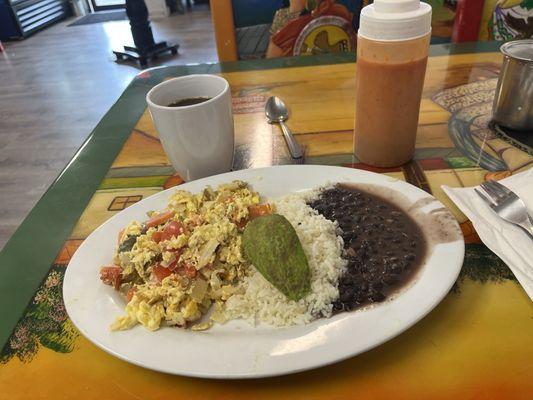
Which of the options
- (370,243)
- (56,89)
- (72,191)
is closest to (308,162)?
(370,243)

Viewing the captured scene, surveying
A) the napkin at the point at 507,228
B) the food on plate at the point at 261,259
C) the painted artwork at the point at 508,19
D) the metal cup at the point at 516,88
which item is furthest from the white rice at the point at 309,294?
the painted artwork at the point at 508,19

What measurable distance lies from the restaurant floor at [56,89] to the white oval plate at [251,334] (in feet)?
6.04

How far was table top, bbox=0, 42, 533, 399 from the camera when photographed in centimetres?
61

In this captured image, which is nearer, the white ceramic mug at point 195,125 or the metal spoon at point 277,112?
the white ceramic mug at point 195,125

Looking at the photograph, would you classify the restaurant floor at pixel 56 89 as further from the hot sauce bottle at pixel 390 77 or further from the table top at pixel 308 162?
the hot sauce bottle at pixel 390 77

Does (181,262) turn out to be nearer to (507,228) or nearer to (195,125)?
(195,125)

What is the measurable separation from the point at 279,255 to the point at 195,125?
41 centimetres

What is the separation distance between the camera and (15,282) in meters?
0.82

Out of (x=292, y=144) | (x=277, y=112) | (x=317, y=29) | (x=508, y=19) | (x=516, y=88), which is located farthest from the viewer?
(x=317, y=29)

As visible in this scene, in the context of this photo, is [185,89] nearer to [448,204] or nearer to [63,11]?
[448,204]

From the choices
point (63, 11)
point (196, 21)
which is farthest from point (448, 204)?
point (63, 11)

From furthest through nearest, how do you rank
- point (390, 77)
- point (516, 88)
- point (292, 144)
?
point (292, 144), point (516, 88), point (390, 77)

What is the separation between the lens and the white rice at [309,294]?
67cm

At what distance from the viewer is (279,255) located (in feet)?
2.33
